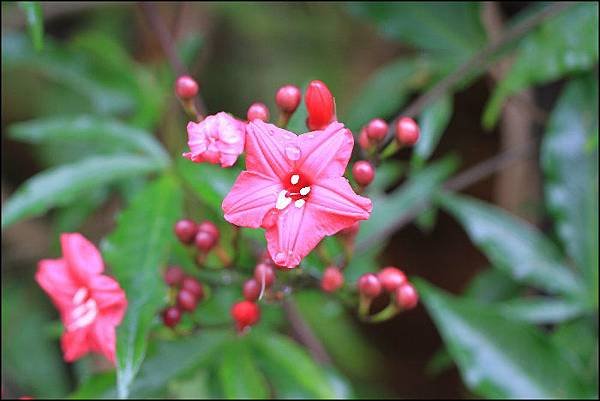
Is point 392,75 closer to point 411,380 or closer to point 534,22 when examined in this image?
point 534,22

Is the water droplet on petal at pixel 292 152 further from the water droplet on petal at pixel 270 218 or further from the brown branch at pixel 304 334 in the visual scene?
the brown branch at pixel 304 334

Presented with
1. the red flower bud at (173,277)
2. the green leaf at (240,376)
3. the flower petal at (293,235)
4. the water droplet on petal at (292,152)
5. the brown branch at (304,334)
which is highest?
the water droplet on petal at (292,152)

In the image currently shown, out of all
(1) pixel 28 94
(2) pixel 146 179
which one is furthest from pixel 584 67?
(1) pixel 28 94

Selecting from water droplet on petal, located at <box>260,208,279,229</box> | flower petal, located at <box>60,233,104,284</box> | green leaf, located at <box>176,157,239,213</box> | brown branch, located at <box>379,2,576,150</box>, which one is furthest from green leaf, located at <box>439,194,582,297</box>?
flower petal, located at <box>60,233,104,284</box>

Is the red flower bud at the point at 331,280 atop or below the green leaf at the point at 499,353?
atop

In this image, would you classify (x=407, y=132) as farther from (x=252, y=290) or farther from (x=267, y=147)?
(x=252, y=290)

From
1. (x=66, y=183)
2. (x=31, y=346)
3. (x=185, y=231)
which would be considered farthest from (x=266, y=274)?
(x=31, y=346)

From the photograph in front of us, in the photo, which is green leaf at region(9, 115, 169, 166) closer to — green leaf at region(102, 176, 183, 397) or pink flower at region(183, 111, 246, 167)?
green leaf at region(102, 176, 183, 397)

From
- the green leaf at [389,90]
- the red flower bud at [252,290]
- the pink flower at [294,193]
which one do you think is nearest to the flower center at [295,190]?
the pink flower at [294,193]
